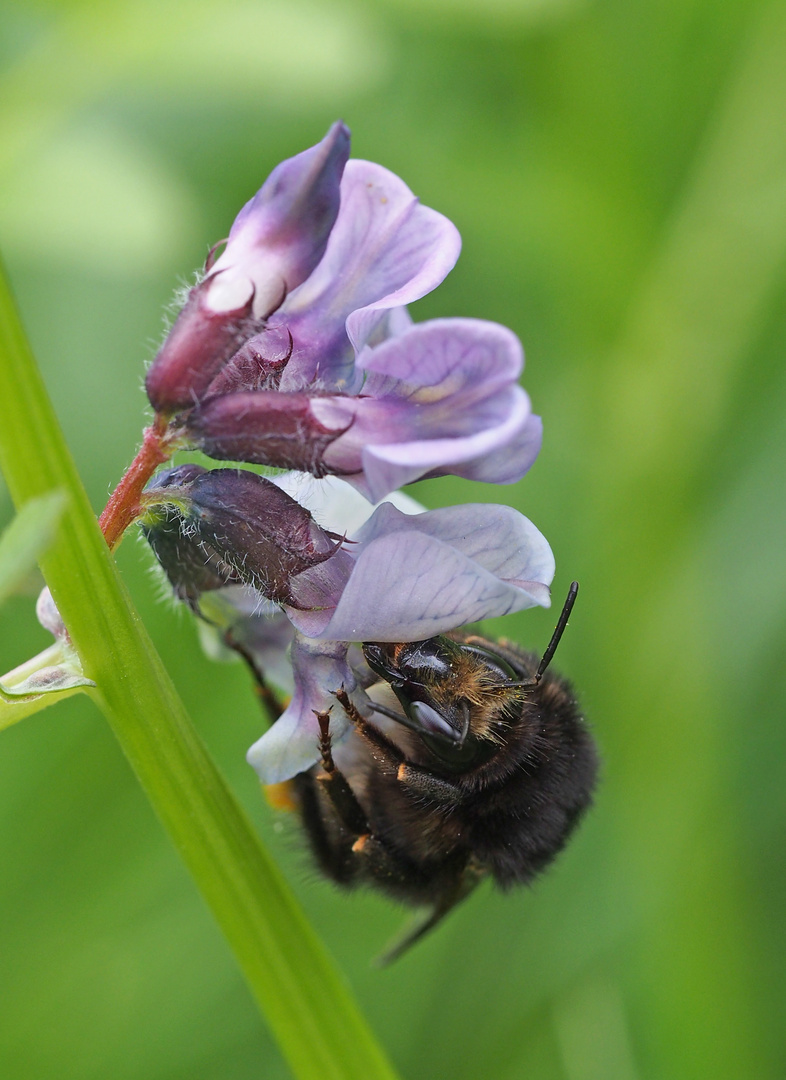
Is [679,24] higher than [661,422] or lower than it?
higher

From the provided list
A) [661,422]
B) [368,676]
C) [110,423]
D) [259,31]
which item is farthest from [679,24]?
[368,676]

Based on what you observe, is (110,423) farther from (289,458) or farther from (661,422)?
(289,458)

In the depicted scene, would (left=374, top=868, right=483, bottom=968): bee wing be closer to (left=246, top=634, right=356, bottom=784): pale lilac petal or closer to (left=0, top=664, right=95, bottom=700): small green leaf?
(left=246, top=634, right=356, bottom=784): pale lilac petal

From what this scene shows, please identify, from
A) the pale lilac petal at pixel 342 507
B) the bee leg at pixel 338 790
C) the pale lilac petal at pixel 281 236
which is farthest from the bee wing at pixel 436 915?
the pale lilac petal at pixel 281 236

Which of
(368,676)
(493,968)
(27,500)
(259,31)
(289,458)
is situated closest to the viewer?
(27,500)

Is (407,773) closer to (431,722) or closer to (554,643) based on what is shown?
(431,722)

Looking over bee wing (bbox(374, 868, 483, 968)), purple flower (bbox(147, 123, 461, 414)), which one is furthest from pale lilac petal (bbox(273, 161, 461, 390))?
bee wing (bbox(374, 868, 483, 968))

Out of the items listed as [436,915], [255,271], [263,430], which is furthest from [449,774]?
[255,271]
